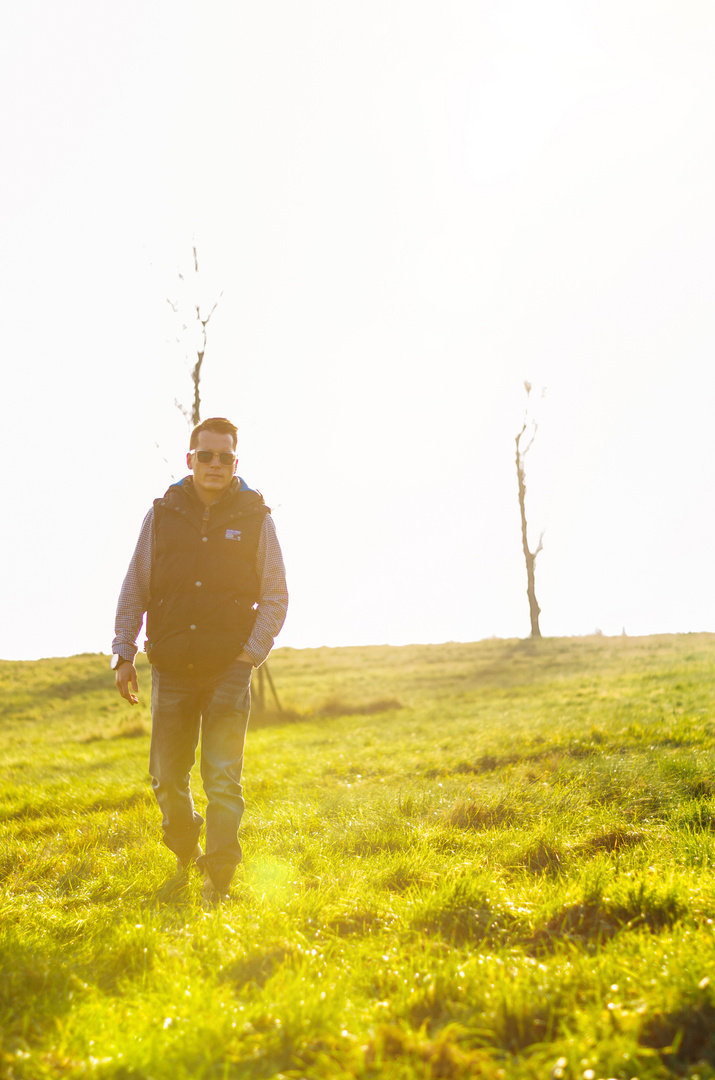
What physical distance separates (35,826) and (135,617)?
9.78 feet

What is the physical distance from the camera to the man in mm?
4652

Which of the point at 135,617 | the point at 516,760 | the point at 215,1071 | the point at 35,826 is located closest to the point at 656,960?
the point at 215,1071

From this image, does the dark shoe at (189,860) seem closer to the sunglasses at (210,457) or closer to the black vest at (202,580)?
the black vest at (202,580)

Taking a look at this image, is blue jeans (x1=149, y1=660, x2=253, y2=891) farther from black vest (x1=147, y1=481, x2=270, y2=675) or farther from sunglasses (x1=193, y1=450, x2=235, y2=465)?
sunglasses (x1=193, y1=450, x2=235, y2=465)

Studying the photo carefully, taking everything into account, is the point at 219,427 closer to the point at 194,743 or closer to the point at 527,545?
the point at 194,743

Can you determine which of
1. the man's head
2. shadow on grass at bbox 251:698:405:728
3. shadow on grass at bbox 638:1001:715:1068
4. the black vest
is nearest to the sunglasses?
the man's head

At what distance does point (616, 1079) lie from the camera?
2.12 metres

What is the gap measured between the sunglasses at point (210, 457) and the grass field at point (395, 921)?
283cm

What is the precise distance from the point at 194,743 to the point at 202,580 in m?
1.16

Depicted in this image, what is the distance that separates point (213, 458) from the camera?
4934 millimetres

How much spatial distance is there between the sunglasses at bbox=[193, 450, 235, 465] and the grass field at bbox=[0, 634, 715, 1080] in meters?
2.83

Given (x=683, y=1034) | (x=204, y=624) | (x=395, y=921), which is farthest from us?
(x=204, y=624)

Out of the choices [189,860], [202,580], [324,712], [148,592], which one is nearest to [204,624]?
[202,580]

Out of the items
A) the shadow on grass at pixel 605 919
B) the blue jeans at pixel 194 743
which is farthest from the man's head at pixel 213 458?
the shadow on grass at pixel 605 919
